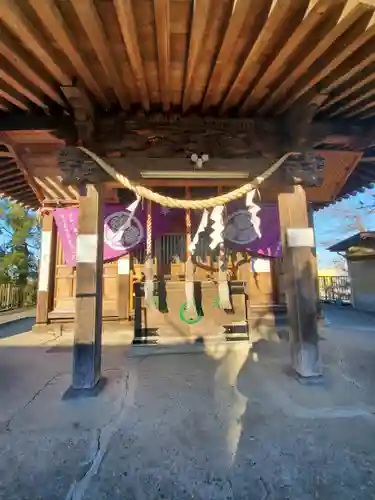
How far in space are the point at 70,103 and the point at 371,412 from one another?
15.4 feet

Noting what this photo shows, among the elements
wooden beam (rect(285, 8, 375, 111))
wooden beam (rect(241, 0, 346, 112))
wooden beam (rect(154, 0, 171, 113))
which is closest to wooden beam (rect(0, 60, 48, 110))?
wooden beam (rect(154, 0, 171, 113))

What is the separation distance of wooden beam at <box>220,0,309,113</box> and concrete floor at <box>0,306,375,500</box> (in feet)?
11.3

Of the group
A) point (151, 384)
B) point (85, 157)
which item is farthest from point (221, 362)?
point (85, 157)

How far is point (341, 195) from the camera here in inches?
264

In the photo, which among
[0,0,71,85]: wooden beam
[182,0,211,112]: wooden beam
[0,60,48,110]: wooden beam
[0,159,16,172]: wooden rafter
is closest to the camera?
[0,0,71,85]: wooden beam

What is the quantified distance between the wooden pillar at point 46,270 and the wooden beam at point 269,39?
267 inches

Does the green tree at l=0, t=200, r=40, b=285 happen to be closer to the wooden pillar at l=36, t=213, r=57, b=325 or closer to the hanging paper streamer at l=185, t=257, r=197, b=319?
the wooden pillar at l=36, t=213, r=57, b=325

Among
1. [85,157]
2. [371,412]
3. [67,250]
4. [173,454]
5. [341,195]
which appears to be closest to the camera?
[173,454]

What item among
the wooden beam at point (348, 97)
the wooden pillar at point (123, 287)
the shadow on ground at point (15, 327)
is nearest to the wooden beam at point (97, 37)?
the wooden beam at point (348, 97)

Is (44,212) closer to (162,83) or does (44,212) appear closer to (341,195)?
(162,83)

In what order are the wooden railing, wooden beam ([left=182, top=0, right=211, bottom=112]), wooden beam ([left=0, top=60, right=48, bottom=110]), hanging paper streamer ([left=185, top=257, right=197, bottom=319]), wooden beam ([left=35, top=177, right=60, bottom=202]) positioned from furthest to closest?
the wooden railing → wooden beam ([left=35, top=177, right=60, bottom=202]) → hanging paper streamer ([left=185, top=257, right=197, bottom=319]) → wooden beam ([left=0, top=60, right=48, bottom=110]) → wooden beam ([left=182, top=0, right=211, bottom=112])

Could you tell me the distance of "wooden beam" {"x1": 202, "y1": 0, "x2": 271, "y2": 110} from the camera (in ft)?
7.13

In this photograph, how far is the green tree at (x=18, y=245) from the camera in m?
16.0

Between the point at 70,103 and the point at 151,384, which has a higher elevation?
the point at 70,103
